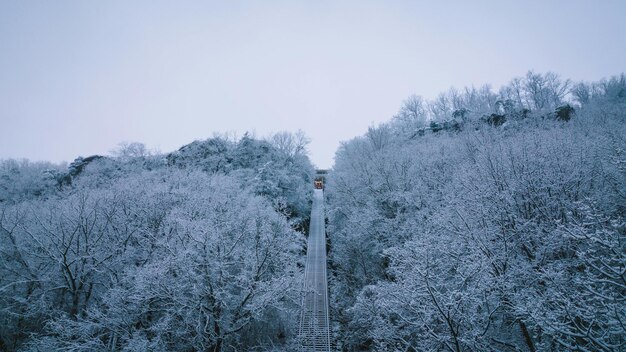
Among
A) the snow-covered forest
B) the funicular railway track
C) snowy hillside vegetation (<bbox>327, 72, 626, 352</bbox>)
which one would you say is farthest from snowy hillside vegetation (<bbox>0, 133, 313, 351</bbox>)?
snowy hillside vegetation (<bbox>327, 72, 626, 352</bbox>)

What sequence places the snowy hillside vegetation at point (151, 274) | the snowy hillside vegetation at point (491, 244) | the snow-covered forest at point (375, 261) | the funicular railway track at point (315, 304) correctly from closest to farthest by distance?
the snowy hillside vegetation at point (491, 244) < the snow-covered forest at point (375, 261) < the snowy hillside vegetation at point (151, 274) < the funicular railway track at point (315, 304)

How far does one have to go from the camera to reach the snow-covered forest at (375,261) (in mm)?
9000

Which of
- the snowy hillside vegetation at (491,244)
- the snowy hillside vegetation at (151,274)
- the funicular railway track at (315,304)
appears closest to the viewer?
the snowy hillside vegetation at (491,244)

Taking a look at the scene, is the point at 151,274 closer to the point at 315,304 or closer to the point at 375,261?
the point at 315,304

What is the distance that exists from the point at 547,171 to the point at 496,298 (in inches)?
274

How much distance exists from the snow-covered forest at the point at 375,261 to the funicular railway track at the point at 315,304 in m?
1.11

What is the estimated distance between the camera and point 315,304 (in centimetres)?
1931

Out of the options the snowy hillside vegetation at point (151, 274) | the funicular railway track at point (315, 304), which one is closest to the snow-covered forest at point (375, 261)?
the snowy hillside vegetation at point (151, 274)

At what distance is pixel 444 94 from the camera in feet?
205

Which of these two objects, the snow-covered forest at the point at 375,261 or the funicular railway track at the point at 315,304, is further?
the funicular railway track at the point at 315,304

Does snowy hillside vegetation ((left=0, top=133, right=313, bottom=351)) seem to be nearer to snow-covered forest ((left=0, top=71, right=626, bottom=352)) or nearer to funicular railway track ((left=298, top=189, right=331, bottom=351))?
snow-covered forest ((left=0, top=71, right=626, bottom=352))

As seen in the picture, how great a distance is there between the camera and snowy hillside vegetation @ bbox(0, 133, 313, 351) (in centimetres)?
1157

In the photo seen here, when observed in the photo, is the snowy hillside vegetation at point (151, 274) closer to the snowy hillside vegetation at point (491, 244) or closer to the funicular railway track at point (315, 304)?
the funicular railway track at point (315, 304)

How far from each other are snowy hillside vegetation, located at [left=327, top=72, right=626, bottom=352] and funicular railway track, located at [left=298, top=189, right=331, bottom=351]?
1471 millimetres
